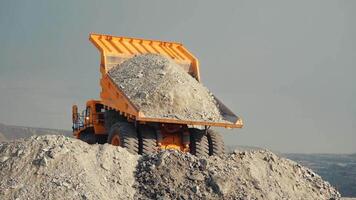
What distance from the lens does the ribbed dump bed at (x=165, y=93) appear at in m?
11.4

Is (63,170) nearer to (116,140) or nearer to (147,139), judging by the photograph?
(147,139)

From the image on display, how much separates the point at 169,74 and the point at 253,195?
4.58 meters

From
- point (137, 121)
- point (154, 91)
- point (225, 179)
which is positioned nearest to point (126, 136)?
point (137, 121)

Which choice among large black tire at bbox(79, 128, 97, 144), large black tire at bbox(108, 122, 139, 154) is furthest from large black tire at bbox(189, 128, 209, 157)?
large black tire at bbox(79, 128, 97, 144)

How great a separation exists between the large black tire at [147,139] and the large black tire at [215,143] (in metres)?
1.63

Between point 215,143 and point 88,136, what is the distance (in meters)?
4.28

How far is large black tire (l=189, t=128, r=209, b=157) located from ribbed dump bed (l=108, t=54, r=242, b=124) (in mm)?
647

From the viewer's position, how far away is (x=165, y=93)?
37.8ft

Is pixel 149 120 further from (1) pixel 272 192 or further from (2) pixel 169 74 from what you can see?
(1) pixel 272 192

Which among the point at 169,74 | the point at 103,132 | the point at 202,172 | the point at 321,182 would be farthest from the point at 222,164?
the point at 103,132

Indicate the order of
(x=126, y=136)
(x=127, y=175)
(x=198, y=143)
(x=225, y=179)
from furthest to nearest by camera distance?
(x=198, y=143)
(x=126, y=136)
(x=127, y=175)
(x=225, y=179)

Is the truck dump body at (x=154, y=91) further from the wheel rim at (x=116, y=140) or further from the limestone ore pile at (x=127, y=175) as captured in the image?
the limestone ore pile at (x=127, y=175)

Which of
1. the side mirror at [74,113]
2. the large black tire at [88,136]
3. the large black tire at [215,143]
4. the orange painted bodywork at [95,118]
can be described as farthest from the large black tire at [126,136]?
the side mirror at [74,113]

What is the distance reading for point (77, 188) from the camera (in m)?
8.02
